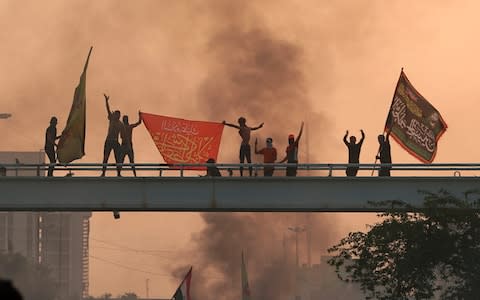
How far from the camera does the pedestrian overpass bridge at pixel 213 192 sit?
109 ft

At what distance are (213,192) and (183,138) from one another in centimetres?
160

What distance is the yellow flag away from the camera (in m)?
35.2

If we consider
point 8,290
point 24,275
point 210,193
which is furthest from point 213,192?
point 24,275

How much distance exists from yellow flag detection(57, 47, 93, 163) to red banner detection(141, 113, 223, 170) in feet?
8.32

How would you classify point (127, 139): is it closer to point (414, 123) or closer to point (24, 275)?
point (414, 123)

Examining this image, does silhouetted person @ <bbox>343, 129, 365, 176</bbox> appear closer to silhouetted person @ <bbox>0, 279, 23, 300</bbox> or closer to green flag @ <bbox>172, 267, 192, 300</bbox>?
green flag @ <bbox>172, 267, 192, 300</bbox>

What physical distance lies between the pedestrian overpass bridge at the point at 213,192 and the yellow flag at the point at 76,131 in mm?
1432

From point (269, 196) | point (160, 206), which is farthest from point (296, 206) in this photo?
point (160, 206)

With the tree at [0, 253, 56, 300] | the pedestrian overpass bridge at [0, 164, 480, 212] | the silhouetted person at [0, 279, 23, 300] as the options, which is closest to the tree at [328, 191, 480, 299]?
the pedestrian overpass bridge at [0, 164, 480, 212]

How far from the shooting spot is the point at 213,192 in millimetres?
33750

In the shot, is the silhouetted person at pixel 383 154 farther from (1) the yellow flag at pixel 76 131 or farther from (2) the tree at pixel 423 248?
(1) the yellow flag at pixel 76 131

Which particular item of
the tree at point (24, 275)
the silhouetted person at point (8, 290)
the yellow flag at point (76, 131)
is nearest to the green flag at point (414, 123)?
the yellow flag at point (76, 131)

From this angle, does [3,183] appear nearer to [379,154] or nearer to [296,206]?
[296,206]

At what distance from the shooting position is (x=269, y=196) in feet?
110
